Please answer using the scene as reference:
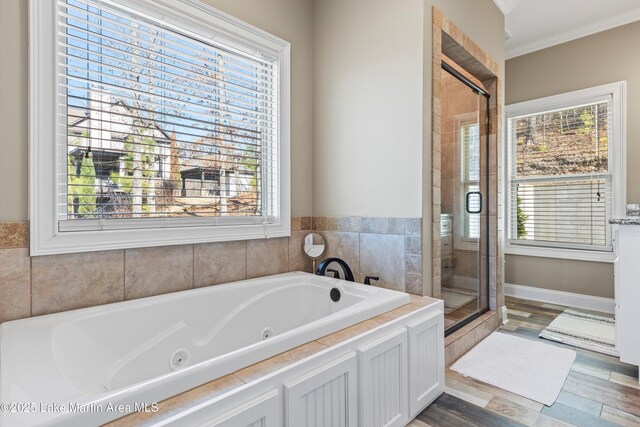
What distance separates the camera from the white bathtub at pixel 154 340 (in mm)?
881

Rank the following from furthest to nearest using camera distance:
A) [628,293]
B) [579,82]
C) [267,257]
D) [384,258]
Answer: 1. [579,82]
2. [267,257]
3. [384,258]
4. [628,293]

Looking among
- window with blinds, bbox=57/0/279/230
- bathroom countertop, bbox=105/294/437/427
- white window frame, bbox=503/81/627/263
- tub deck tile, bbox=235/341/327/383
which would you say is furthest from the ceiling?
tub deck tile, bbox=235/341/327/383

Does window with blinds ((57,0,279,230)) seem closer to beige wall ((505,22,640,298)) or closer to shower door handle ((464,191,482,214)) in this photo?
shower door handle ((464,191,482,214))

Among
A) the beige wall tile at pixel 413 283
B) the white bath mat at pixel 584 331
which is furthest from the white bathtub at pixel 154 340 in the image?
the white bath mat at pixel 584 331

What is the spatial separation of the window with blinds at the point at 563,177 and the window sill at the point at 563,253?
56 mm

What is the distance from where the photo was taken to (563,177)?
3.54 m

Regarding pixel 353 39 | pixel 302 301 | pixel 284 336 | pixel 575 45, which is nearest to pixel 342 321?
pixel 284 336

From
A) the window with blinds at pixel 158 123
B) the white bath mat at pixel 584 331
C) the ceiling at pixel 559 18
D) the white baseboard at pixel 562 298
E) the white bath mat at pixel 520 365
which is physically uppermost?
the ceiling at pixel 559 18

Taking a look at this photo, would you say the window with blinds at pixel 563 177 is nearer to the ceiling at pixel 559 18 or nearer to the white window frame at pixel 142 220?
the ceiling at pixel 559 18

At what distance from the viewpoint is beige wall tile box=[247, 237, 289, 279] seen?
7.43 ft

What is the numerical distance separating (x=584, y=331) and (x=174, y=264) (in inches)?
126

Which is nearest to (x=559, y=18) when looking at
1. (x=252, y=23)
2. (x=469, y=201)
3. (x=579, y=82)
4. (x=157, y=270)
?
(x=579, y=82)

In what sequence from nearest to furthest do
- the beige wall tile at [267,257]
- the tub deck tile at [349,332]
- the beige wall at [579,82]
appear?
the tub deck tile at [349,332] → the beige wall tile at [267,257] → the beige wall at [579,82]

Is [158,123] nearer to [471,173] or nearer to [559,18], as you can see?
[471,173]
